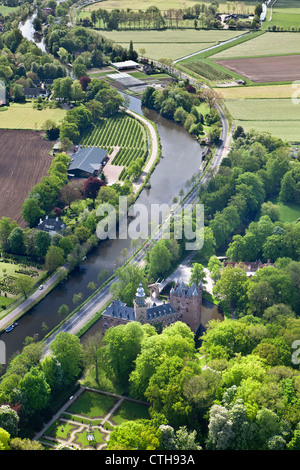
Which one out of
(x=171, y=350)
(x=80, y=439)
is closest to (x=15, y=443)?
(x=80, y=439)

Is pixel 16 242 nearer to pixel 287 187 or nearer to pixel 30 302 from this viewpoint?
pixel 30 302

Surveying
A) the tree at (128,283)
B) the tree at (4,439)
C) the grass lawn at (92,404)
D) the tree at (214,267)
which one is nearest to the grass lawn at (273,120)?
the tree at (214,267)

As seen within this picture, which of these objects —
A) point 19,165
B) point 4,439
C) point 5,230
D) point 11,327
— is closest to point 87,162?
point 19,165

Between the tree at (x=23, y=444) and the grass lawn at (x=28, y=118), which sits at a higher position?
the grass lawn at (x=28, y=118)

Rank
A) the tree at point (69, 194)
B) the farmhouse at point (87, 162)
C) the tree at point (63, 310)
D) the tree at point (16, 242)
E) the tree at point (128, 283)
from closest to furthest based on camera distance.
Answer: the tree at point (128, 283), the tree at point (63, 310), the tree at point (16, 242), the tree at point (69, 194), the farmhouse at point (87, 162)

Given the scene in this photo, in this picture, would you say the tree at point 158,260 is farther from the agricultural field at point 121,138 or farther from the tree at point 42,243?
the agricultural field at point 121,138

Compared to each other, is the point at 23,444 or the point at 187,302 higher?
the point at 187,302

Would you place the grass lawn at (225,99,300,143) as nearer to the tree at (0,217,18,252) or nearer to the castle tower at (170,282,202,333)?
the tree at (0,217,18,252)
